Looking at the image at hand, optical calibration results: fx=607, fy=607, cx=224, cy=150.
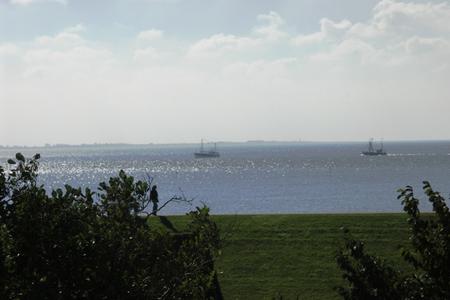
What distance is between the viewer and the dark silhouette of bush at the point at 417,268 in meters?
8.92

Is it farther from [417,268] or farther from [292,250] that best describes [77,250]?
[292,250]

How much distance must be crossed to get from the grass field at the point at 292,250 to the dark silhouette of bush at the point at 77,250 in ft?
45.5

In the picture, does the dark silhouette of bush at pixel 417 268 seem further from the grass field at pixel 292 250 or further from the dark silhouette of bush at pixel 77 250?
the grass field at pixel 292 250

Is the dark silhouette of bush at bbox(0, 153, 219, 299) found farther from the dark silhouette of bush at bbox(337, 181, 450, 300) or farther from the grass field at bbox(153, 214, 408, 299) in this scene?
the grass field at bbox(153, 214, 408, 299)

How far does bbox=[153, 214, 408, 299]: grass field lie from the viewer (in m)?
23.7

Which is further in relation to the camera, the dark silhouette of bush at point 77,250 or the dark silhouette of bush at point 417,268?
the dark silhouette of bush at point 417,268

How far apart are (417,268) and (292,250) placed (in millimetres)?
17783

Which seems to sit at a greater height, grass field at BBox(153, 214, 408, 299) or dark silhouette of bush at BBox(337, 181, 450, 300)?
dark silhouette of bush at BBox(337, 181, 450, 300)

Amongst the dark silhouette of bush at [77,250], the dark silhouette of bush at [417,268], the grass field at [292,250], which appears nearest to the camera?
the dark silhouette of bush at [77,250]

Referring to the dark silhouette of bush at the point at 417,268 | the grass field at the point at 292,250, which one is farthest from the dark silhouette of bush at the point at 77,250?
the grass field at the point at 292,250

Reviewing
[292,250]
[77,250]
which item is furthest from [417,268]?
[292,250]

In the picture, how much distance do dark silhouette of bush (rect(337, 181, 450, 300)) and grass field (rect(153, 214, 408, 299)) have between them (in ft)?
39.4

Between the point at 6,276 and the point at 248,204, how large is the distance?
69.2 m

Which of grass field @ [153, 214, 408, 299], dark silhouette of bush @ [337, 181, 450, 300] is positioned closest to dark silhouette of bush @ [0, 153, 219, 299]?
dark silhouette of bush @ [337, 181, 450, 300]
